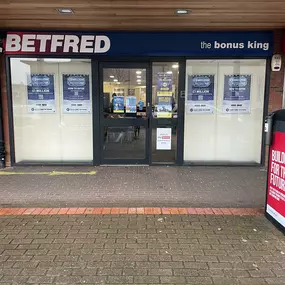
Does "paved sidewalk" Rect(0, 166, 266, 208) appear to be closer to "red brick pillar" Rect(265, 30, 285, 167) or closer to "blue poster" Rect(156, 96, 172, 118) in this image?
"blue poster" Rect(156, 96, 172, 118)

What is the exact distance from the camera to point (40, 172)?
20.3ft

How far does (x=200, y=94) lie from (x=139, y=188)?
2.69 meters

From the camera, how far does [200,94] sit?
662 centimetres

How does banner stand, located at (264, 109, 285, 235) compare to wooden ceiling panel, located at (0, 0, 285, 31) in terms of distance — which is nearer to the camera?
banner stand, located at (264, 109, 285, 235)

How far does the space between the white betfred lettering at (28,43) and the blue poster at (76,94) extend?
0.83 meters

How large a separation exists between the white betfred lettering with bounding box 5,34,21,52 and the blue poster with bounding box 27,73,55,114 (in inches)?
24.2

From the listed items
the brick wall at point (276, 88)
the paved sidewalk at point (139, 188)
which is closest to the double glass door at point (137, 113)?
the paved sidewalk at point (139, 188)

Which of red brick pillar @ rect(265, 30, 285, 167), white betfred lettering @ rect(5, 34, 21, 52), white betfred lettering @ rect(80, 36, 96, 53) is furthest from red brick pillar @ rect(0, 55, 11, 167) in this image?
red brick pillar @ rect(265, 30, 285, 167)

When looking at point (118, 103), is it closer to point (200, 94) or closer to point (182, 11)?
point (200, 94)

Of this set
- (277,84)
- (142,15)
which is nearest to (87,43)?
(142,15)

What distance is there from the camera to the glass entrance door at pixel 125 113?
650 cm

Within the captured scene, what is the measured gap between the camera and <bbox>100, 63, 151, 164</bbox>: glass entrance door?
6496mm

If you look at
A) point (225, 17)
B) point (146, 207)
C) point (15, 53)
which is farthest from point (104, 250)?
point (15, 53)

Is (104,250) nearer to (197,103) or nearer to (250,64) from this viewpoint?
(197,103)
